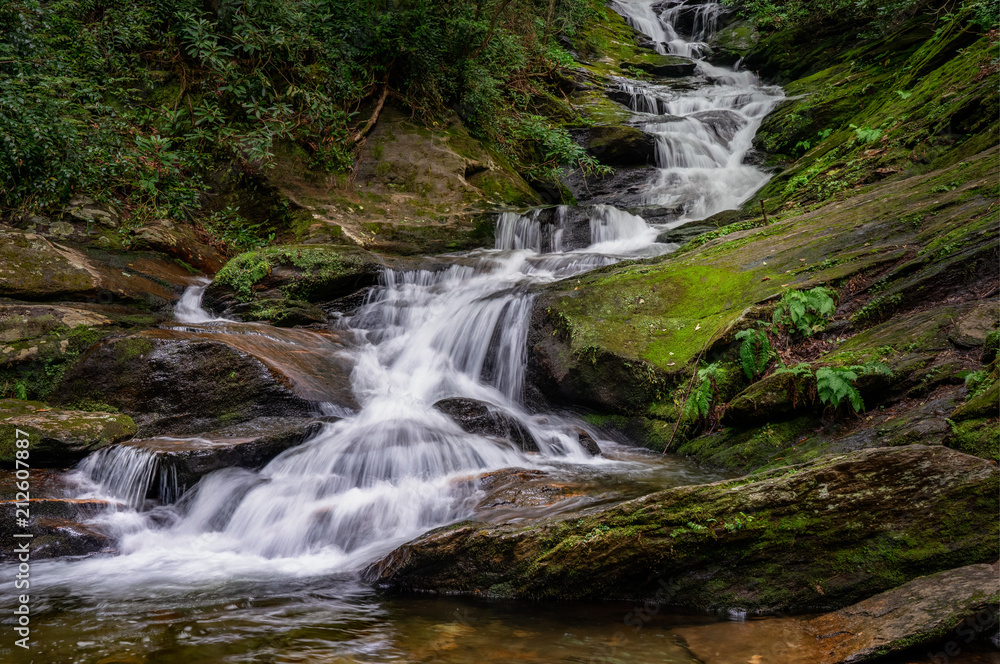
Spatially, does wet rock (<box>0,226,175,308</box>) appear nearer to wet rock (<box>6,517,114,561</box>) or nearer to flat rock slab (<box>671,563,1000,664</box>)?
wet rock (<box>6,517,114,561</box>)

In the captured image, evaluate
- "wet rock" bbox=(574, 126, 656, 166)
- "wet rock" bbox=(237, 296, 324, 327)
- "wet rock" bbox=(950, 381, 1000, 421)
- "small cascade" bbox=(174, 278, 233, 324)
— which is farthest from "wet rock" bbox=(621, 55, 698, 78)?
Answer: "wet rock" bbox=(950, 381, 1000, 421)

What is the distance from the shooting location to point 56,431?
17.5ft

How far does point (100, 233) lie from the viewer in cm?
864

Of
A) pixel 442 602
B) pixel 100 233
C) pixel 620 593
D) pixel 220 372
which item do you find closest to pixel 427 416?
pixel 220 372

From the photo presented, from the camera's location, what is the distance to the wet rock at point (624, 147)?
1487 cm

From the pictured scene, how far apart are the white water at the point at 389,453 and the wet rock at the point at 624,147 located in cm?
382

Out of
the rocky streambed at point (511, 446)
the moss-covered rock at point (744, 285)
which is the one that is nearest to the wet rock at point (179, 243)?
the rocky streambed at point (511, 446)

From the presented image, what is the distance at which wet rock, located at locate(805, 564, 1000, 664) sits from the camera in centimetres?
260

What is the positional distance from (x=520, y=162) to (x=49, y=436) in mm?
11494

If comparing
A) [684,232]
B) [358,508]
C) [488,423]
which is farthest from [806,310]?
[684,232]

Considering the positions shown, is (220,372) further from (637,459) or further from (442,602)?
(637,459)

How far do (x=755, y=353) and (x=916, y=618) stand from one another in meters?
3.13

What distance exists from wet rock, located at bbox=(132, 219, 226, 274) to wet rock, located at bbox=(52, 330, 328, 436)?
329cm

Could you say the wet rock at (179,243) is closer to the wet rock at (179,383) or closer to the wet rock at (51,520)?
the wet rock at (179,383)
